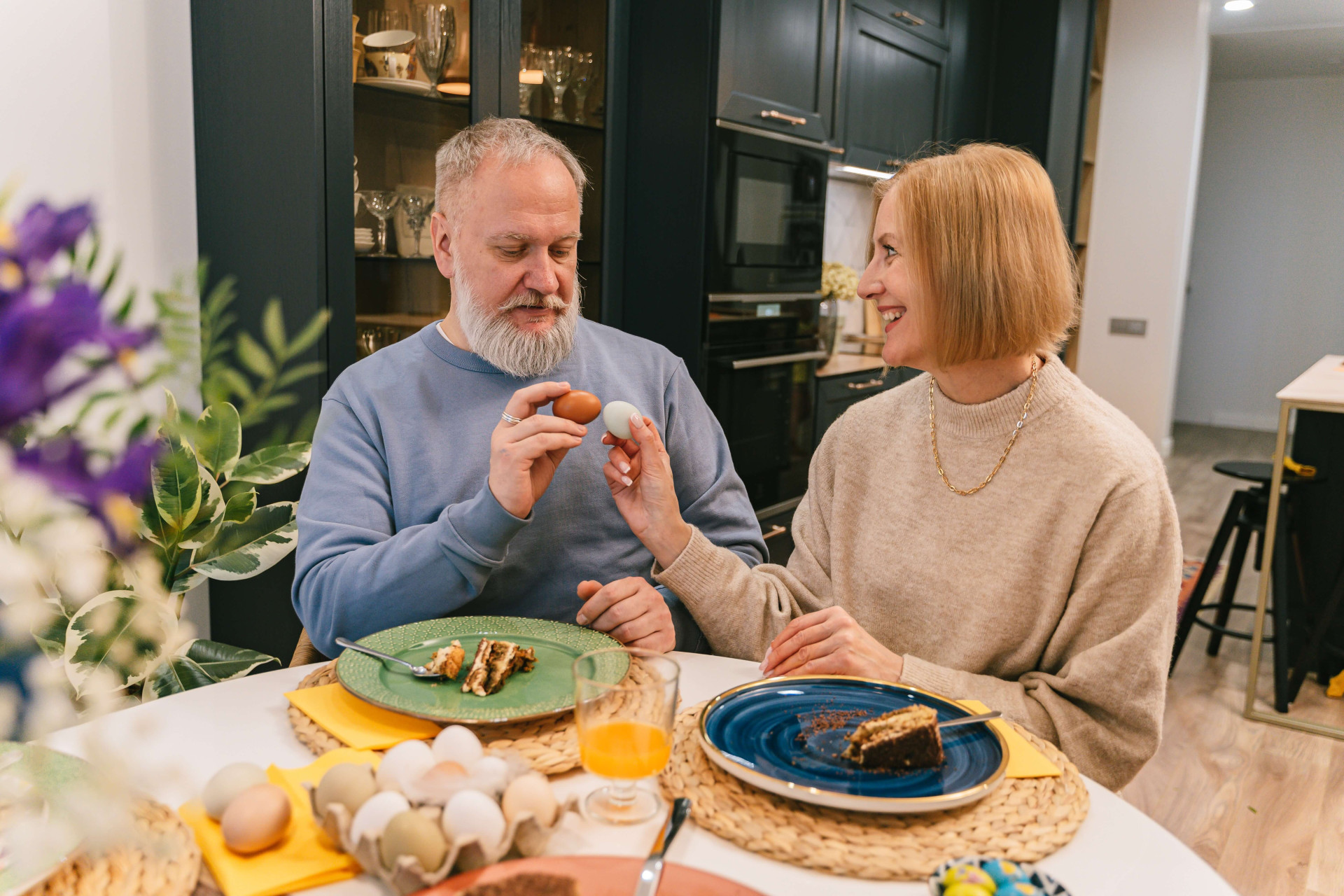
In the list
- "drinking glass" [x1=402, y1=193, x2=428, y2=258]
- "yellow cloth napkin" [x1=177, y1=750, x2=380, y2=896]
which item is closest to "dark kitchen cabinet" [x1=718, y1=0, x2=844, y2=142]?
"drinking glass" [x1=402, y1=193, x2=428, y2=258]

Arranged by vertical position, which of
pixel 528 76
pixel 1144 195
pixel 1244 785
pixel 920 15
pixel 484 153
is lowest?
pixel 1244 785

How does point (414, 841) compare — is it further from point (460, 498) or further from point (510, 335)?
point (510, 335)

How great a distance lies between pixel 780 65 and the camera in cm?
330

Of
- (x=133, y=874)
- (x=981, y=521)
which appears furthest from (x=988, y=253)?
(x=133, y=874)

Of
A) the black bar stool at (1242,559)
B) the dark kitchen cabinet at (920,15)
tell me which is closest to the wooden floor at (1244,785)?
the black bar stool at (1242,559)

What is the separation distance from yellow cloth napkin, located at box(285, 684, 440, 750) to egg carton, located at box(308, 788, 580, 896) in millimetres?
190

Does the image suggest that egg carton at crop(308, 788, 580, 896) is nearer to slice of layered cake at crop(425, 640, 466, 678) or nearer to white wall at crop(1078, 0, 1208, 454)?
slice of layered cake at crop(425, 640, 466, 678)

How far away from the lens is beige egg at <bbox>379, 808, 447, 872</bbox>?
678 mm

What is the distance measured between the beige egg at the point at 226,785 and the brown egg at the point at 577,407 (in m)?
0.76

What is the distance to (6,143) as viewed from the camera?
5.77 ft

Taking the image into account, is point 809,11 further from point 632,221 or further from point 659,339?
point 659,339

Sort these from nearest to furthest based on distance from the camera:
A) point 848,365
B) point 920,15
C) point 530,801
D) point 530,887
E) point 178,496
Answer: point 530,887 < point 530,801 < point 178,496 < point 848,365 < point 920,15

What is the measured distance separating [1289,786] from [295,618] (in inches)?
103

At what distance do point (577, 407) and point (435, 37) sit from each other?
4.51 feet
